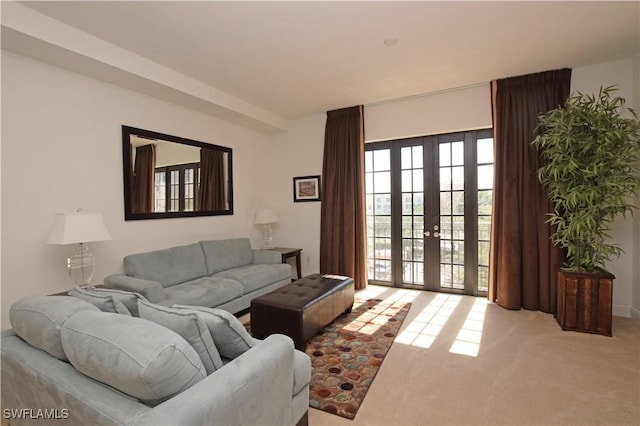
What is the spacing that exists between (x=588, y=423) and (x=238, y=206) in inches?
177

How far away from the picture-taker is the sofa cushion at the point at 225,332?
4.69 ft

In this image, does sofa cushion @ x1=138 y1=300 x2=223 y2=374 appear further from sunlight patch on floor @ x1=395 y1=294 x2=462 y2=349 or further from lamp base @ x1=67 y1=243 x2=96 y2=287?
sunlight patch on floor @ x1=395 y1=294 x2=462 y2=349

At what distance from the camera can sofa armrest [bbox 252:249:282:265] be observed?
4.43 meters

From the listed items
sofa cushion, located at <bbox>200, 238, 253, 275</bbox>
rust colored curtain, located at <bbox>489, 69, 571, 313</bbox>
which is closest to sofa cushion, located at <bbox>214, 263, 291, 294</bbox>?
sofa cushion, located at <bbox>200, 238, 253, 275</bbox>

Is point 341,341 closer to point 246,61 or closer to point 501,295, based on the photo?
point 501,295

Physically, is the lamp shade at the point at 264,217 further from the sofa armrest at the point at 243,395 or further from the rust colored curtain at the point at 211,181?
the sofa armrest at the point at 243,395

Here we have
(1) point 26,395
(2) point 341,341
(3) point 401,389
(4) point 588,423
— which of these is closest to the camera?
(1) point 26,395

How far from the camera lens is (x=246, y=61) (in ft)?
10.5

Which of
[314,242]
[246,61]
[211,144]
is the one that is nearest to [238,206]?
[211,144]

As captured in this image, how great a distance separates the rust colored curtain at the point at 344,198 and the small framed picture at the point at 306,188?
0.22 m

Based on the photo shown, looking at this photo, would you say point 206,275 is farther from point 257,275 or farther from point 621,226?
point 621,226

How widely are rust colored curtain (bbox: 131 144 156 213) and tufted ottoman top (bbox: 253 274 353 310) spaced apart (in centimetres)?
183

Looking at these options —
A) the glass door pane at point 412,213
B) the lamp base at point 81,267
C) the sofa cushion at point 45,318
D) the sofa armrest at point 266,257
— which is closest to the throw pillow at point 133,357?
the sofa cushion at point 45,318

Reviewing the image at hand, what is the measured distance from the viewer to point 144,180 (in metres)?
3.57
